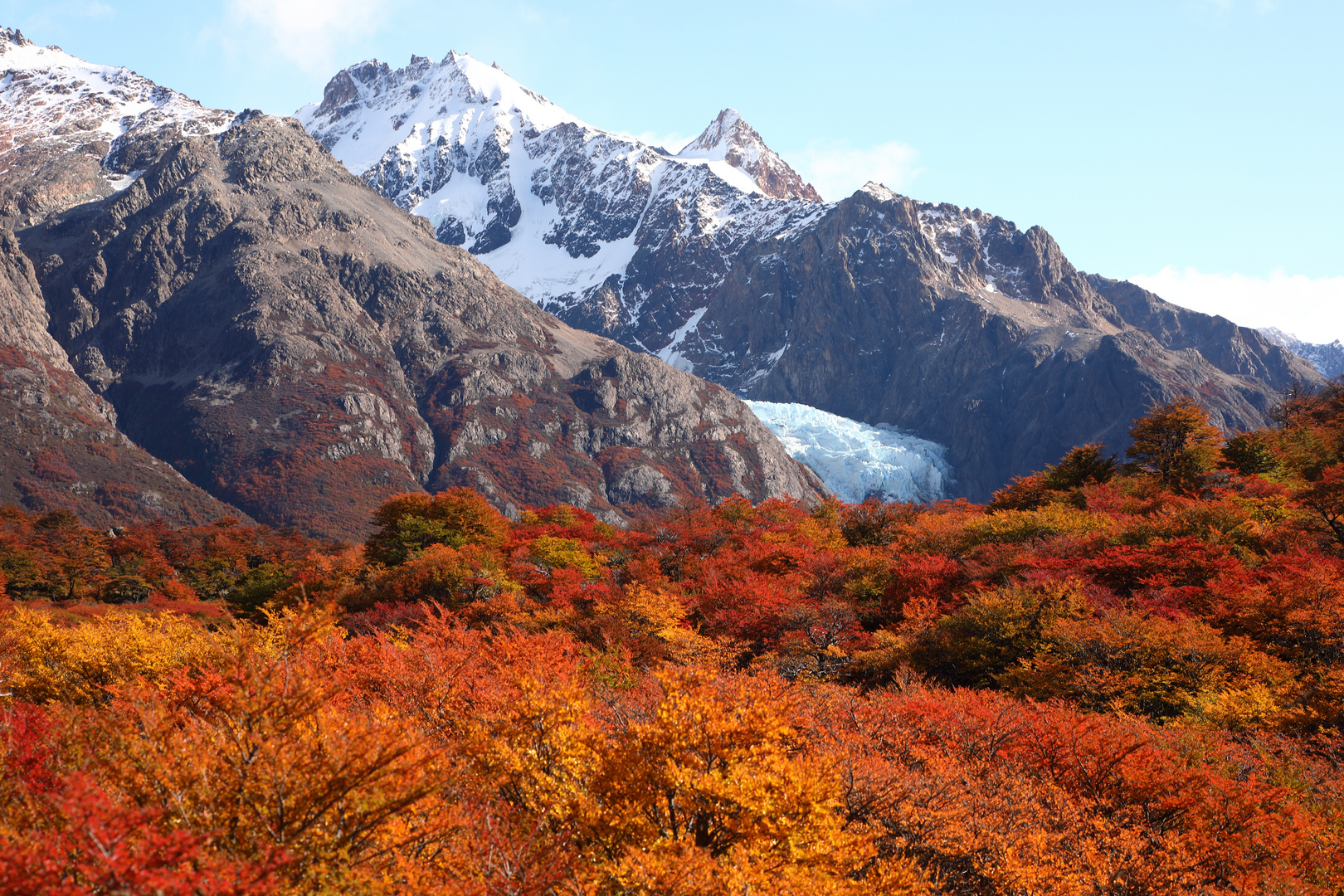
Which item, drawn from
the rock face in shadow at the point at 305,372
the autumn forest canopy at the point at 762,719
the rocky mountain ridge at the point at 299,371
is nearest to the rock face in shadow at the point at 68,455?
the rocky mountain ridge at the point at 299,371

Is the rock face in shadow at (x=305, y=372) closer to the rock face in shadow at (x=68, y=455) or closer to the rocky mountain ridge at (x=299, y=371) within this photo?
the rocky mountain ridge at (x=299, y=371)

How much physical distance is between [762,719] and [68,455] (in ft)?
512

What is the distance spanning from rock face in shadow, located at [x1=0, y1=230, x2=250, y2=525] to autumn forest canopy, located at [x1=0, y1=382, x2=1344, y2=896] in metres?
97.0

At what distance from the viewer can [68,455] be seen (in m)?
126

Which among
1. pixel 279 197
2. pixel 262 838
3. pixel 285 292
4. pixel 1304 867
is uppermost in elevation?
pixel 279 197

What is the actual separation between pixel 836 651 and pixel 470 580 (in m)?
22.5

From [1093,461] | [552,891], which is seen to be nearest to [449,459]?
[1093,461]

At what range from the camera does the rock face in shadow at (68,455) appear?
383 feet

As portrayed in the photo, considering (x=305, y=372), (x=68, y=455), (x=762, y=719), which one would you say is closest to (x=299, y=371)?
(x=305, y=372)

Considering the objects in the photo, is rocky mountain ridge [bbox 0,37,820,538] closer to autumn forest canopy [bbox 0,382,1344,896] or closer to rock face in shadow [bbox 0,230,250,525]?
rock face in shadow [bbox 0,230,250,525]

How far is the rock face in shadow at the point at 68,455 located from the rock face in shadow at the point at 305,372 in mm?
9755

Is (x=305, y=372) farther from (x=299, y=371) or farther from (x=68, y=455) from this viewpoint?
(x=68, y=455)

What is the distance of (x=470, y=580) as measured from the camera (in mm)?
42562

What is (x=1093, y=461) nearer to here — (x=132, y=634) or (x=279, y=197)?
(x=132, y=634)
